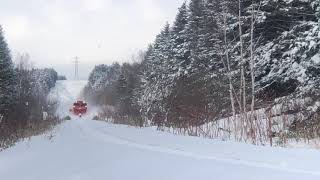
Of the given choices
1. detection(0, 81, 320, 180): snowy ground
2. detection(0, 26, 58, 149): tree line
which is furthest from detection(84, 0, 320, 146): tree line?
detection(0, 26, 58, 149): tree line

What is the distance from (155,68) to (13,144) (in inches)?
1358

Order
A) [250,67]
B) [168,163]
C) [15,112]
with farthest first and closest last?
[15,112] → [250,67] → [168,163]

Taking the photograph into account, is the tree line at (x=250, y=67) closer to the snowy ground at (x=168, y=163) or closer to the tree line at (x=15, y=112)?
the snowy ground at (x=168, y=163)

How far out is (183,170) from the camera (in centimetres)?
973

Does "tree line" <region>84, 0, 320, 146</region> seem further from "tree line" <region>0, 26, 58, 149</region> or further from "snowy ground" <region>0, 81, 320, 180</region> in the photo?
"tree line" <region>0, 26, 58, 149</region>

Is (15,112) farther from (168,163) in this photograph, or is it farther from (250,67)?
(168,163)

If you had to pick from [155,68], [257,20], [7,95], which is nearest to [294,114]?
[257,20]

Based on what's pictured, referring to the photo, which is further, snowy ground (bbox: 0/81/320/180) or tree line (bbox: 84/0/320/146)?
tree line (bbox: 84/0/320/146)

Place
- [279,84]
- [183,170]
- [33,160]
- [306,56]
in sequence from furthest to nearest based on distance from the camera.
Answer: [279,84] → [306,56] → [33,160] → [183,170]

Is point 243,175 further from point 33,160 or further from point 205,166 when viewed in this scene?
point 33,160

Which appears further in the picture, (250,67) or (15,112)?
(15,112)

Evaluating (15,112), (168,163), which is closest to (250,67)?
(15,112)

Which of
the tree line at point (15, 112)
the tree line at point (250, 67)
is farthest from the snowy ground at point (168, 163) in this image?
the tree line at point (15, 112)

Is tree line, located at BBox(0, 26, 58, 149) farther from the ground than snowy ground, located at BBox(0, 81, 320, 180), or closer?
farther from the ground
